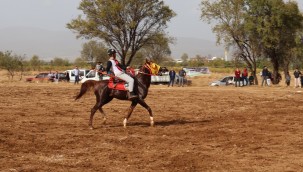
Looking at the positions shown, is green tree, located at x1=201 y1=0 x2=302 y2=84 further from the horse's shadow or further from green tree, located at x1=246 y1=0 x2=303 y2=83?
the horse's shadow

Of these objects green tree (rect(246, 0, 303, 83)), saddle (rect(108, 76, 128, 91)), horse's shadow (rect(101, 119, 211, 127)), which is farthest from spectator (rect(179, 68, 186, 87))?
saddle (rect(108, 76, 128, 91))

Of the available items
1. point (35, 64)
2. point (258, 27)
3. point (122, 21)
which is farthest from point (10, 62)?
point (35, 64)

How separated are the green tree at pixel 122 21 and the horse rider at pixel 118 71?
1610 inches

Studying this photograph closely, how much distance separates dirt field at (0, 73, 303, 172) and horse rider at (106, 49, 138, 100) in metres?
1.10

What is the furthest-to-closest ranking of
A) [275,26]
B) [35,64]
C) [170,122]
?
[35,64] → [275,26] → [170,122]

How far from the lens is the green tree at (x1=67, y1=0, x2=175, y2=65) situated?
56969 mm

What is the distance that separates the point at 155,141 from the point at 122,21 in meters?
46.3

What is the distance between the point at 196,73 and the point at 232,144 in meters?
59.5

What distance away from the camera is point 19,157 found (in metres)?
10.6

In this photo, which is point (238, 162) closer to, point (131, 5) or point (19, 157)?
point (19, 157)

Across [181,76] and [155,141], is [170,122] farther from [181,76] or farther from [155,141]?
[181,76]

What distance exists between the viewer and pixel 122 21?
58.1 metres

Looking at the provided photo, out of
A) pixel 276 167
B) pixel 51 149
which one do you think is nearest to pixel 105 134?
pixel 51 149

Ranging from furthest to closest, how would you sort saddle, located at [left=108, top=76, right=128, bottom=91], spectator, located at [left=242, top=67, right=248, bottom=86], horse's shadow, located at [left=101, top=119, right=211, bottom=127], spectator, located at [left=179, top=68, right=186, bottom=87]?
spectator, located at [left=179, top=68, right=186, bottom=87]
spectator, located at [left=242, top=67, right=248, bottom=86]
horse's shadow, located at [left=101, top=119, right=211, bottom=127]
saddle, located at [left=108, top=76, right=128, bottom=91]
